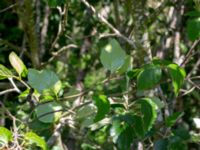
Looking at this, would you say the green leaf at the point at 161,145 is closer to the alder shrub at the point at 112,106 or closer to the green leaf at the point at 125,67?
the alder shrub at the point at 112,106

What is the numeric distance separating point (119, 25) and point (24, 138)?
1091mm

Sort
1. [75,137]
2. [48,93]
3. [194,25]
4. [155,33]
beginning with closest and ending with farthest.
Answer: [48,93] → [194,25] → [75,137] → [155,33]

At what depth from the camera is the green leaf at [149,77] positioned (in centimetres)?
118

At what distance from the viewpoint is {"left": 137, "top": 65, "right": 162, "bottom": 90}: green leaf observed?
1.18 m

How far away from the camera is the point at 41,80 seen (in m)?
1.27

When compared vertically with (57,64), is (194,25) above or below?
above

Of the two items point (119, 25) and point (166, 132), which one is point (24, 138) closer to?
point (166, 132)

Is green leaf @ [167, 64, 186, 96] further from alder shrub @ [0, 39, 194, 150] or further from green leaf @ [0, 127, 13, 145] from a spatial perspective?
green leaf @ [0, 127, 13, 145]

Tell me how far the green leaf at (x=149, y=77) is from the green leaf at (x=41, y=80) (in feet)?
0.76

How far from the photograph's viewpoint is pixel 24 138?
1.14 meters

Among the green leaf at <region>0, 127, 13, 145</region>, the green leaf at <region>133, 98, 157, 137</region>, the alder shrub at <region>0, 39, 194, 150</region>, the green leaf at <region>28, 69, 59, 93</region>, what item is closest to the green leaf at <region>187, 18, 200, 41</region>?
the alder shrub at <region>0, 39, 194, 150</region>

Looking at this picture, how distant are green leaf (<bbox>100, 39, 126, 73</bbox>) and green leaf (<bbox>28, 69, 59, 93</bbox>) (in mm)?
138

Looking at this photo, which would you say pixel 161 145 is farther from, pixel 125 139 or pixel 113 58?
pixel 113 58

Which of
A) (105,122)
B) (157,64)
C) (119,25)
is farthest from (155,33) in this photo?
(157,64)
